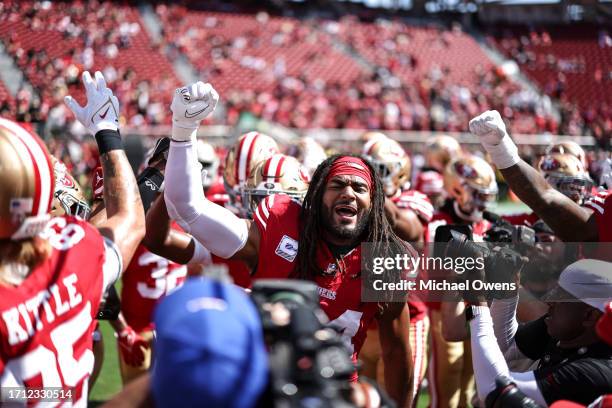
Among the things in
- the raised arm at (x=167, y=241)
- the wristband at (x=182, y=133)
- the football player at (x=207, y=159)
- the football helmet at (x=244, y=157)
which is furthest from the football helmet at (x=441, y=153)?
the wristband at (x=182, y=133)

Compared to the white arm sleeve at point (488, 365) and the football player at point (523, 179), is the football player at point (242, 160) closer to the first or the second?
the football player at point (523, 179)

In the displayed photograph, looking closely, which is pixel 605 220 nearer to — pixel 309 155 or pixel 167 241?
pixel 167 241

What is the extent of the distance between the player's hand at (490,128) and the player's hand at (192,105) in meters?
1.06

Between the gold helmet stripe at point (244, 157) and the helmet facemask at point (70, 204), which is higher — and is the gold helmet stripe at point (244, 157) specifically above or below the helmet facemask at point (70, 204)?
below

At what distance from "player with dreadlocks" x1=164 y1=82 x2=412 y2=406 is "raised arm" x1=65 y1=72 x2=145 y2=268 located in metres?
0.22

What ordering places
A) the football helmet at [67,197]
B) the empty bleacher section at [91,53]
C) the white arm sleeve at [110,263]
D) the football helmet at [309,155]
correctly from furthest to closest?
the empty bleacher section at [91,53], the football helmet at [309,155], the football helmet at [67,197], the white arm sleeve at [110,263]

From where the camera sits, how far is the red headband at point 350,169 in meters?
3.10

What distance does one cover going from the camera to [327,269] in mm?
2975

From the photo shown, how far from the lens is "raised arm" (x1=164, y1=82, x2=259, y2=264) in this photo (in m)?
2.64

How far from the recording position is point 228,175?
15.6 feet

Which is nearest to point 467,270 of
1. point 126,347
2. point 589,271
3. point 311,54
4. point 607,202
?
point 589,271

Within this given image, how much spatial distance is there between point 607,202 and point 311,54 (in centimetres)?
2400

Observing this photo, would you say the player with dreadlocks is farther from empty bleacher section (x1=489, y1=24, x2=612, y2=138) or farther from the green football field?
empty bleacher section (x1=489, y1=24, x2=612, y2=138)

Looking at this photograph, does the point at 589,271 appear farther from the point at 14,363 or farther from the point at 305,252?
the point at 14,363
